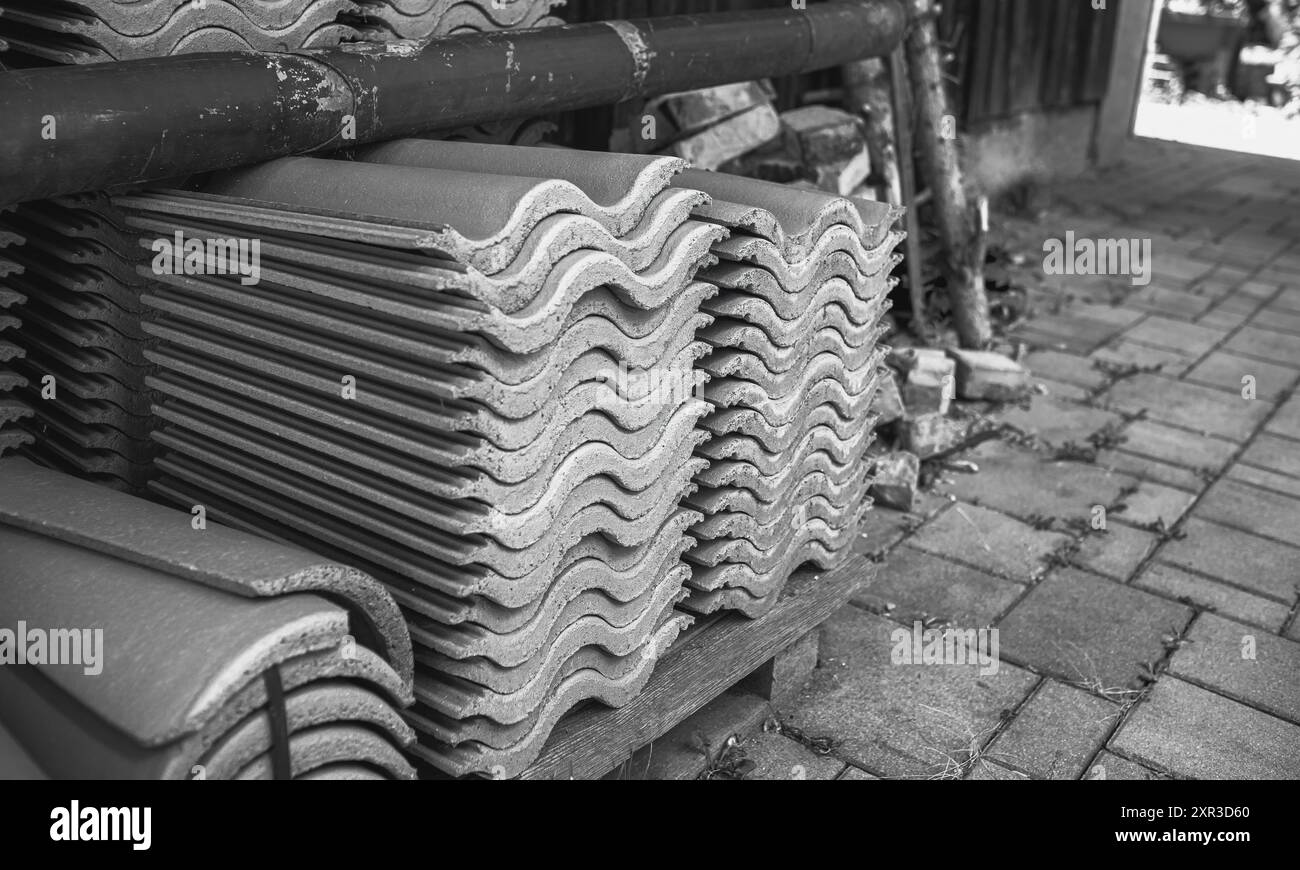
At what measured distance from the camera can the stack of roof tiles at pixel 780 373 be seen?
316 cm

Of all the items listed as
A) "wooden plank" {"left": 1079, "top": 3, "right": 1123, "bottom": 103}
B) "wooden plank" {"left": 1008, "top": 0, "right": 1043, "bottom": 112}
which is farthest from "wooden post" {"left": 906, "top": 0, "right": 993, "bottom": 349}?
"wooden plank" {"left": 1079, "top": 3, "right": 1123, "bottom": 103}

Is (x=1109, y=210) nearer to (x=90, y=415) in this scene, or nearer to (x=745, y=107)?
(x=745, y=107)

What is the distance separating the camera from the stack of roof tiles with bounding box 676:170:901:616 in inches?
Answer: 124

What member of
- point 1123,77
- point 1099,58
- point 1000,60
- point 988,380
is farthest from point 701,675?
point 1123,77

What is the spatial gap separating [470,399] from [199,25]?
1.40 m

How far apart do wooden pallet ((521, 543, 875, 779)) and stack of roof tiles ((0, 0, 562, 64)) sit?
78.2 inches

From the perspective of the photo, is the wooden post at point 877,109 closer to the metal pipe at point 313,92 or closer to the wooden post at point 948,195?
the wooden post at point 948,195

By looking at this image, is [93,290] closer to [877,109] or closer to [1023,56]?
[877,109]

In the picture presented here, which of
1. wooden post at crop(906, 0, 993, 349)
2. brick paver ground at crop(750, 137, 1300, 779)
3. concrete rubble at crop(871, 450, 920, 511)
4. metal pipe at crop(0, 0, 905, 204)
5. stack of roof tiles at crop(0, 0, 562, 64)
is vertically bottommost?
brick paver ground at crop(750, 137, 1300, 779)

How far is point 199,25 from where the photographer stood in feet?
10.1

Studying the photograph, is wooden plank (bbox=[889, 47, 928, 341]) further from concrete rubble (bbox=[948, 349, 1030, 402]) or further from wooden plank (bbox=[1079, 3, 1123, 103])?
wooden plank (bbox=[1079, 3, 1123, 103])
